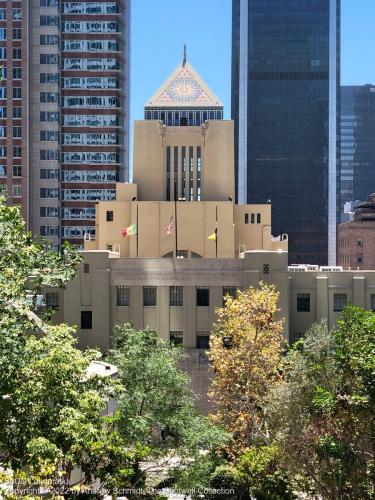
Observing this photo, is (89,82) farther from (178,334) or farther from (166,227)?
(178,334)

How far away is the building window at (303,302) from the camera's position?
74.8m

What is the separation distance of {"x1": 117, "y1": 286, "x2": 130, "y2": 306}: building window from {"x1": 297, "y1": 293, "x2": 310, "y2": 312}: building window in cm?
1522

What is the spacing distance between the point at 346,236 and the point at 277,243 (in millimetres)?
88838

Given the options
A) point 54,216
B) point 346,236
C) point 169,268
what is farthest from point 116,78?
point 346,236

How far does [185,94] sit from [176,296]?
3428 centimetres

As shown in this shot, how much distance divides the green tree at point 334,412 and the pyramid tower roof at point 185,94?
61.1 meters

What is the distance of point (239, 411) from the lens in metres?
50.6

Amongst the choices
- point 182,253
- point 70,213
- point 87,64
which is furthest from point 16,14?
point 182,253

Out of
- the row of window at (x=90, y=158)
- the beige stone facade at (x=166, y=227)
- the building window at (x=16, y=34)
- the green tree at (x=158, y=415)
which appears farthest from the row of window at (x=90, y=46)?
the green tree at (x=158, y=415)

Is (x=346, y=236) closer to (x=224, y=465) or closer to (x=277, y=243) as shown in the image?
(x=277, y=243)

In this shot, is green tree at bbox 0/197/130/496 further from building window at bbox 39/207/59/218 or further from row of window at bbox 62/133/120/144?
row of window at bbox 62/133/120/144

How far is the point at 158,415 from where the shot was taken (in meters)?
43.4

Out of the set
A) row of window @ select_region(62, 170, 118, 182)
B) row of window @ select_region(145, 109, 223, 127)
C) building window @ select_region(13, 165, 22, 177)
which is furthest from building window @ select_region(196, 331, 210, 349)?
building window @ select_region(13, 165, 22, 177)

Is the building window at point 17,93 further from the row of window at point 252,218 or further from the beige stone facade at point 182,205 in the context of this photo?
the row of window at point 252,218
